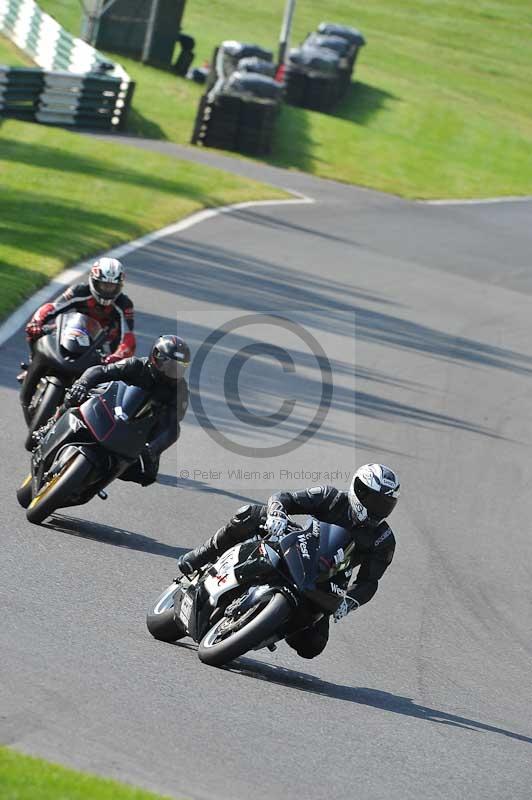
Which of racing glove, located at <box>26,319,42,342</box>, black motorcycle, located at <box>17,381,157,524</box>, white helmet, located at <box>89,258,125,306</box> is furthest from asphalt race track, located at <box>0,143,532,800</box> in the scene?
white helmet, located at <box>89,258,125,306</box>

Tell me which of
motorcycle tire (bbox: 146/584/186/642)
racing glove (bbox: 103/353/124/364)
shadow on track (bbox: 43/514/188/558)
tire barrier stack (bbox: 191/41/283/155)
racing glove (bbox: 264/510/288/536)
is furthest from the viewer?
tire barrier stack (bbox: 191/41/283/155)

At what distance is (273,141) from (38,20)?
36.3 ft

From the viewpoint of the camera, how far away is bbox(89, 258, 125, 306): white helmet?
39.7 ft

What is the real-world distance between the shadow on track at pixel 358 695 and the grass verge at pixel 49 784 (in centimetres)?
239

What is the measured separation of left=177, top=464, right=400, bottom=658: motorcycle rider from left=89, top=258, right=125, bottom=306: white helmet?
404 cm

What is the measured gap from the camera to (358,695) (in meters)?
8.58

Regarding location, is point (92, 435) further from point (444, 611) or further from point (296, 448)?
point (296, 448)

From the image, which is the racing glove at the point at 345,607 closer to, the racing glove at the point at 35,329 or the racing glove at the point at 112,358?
the racing glove at the point at 112,358

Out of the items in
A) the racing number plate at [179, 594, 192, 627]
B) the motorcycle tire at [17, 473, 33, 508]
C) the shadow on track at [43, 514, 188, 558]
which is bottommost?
the shadow on track at [43, 514, 188, 558]

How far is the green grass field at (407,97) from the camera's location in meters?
39.5

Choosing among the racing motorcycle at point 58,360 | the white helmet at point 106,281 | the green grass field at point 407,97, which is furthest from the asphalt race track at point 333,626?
the green grass field at point 407,97

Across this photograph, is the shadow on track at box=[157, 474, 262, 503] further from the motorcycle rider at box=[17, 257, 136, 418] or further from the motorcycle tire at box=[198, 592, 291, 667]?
the motorcycle tire at box=[198, 592, 291, 667]

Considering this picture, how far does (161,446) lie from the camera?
10531mm
